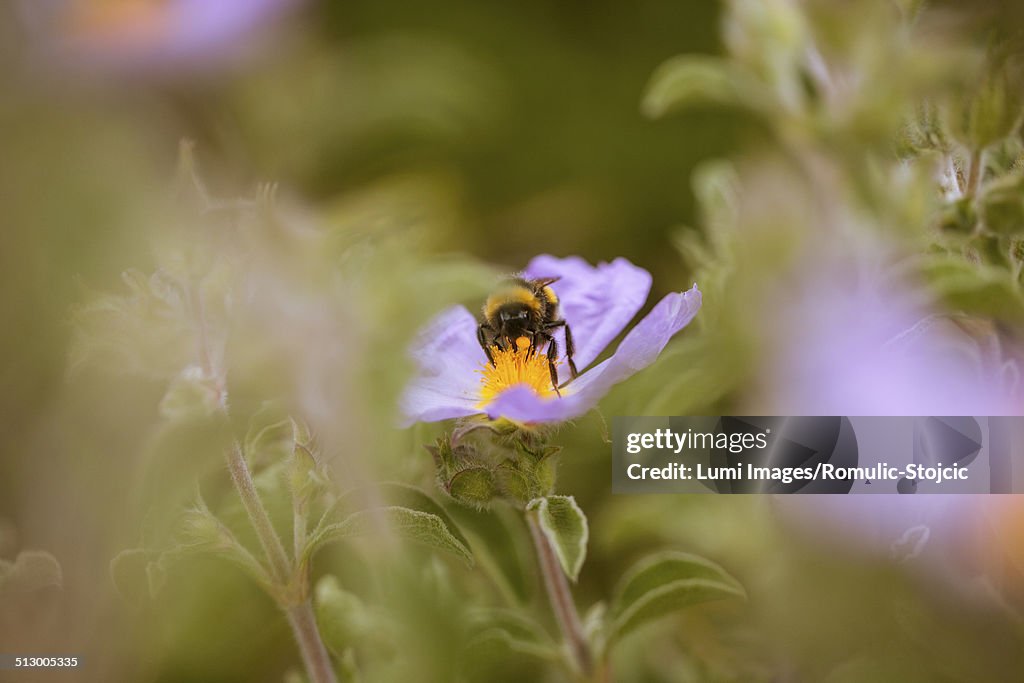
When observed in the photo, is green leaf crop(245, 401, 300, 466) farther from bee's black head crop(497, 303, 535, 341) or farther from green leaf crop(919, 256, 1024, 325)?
green leaf crop(919, 256, 1024, 325)

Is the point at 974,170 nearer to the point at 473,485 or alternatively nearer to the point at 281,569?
the point at 473,485

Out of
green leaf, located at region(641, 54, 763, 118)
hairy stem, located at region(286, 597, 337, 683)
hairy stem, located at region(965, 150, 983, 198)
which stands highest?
green leaf, located at region(641, 54, 763, 118)

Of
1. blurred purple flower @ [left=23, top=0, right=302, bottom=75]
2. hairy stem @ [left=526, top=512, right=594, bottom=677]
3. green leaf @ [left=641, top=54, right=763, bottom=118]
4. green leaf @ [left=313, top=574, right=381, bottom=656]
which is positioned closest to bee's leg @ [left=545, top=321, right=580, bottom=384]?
hairy stem @ [left=526, top=512, right=594, bottom=677]

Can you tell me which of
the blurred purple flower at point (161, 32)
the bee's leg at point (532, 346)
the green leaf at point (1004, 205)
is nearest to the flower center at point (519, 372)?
the bee's leg at point (532, 346)

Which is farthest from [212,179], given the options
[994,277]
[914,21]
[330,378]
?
[994,277]

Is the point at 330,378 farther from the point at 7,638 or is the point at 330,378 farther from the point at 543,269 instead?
the point at 7,638

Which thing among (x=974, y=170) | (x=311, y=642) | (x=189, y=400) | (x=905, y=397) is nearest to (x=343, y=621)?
(x=311, y=642)
